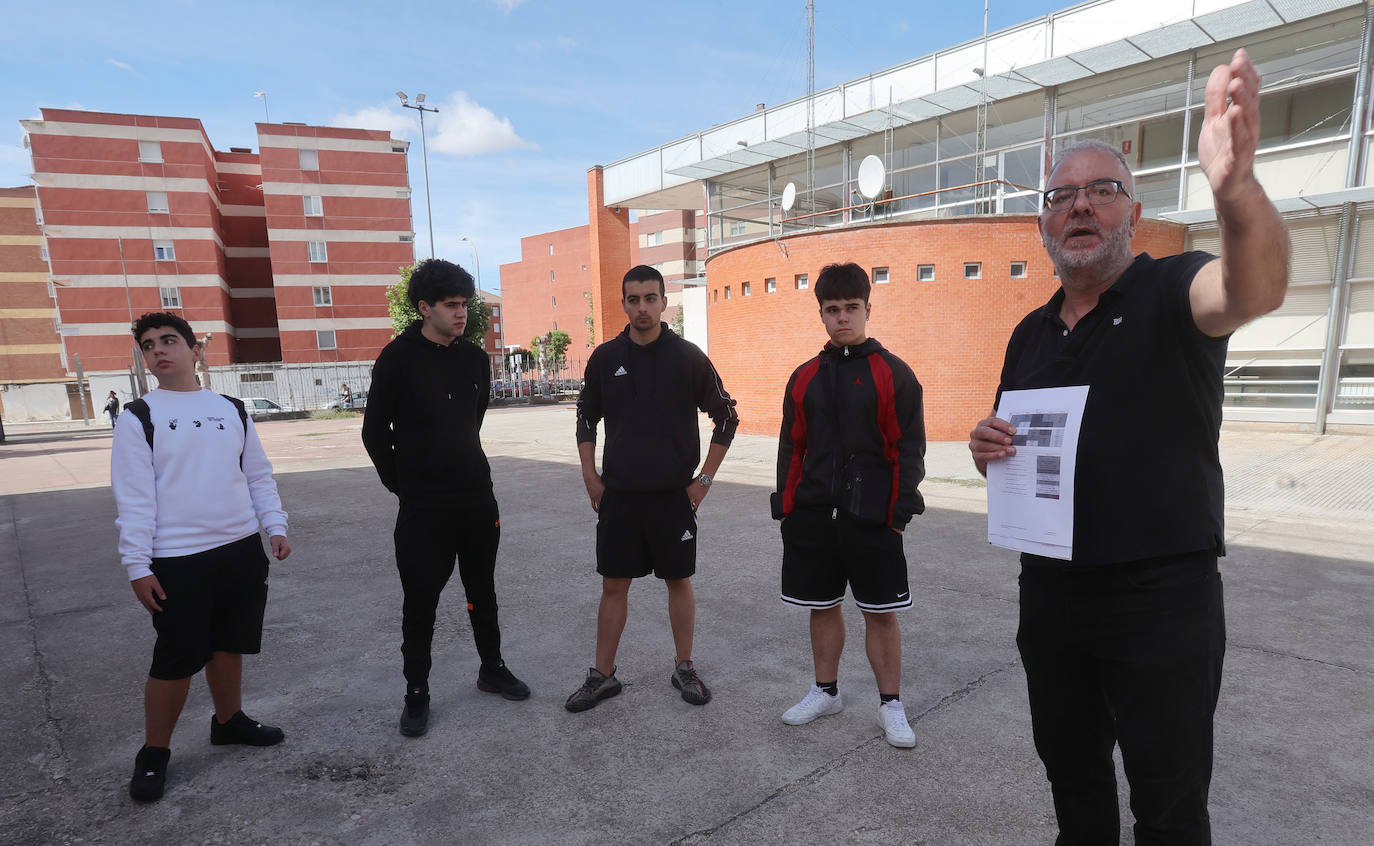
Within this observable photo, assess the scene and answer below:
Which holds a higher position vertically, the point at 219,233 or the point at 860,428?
the point at 219,233

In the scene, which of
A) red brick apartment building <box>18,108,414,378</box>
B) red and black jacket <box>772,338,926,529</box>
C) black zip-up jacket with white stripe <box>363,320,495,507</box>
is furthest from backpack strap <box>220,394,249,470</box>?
red brick apartment building <box>18,108,414,378</box>

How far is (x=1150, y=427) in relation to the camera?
1.60 meters

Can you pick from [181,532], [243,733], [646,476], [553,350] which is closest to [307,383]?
[553,350]

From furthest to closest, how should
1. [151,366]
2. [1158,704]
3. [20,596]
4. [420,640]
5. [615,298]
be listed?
[615,298] < [20,596] < [420,640] < [151,366] < [1158,704]

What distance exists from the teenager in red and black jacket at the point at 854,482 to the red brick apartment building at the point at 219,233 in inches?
1725

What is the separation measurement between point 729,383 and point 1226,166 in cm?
1645

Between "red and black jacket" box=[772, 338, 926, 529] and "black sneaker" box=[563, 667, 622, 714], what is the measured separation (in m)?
1.28

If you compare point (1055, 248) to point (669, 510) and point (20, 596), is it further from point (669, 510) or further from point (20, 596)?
point (20, 596)

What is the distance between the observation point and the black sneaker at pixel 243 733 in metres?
3.11

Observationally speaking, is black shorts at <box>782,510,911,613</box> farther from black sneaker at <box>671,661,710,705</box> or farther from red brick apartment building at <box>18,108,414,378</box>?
red brick apartment building at <box>18,108,414,378</box>

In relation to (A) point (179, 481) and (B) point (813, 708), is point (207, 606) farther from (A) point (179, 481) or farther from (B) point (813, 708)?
(B) point (813, 708)

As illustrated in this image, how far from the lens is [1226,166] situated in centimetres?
127

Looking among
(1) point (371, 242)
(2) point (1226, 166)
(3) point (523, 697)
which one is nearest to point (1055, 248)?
(2) point (1226, 166)

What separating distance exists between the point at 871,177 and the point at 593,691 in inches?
582
